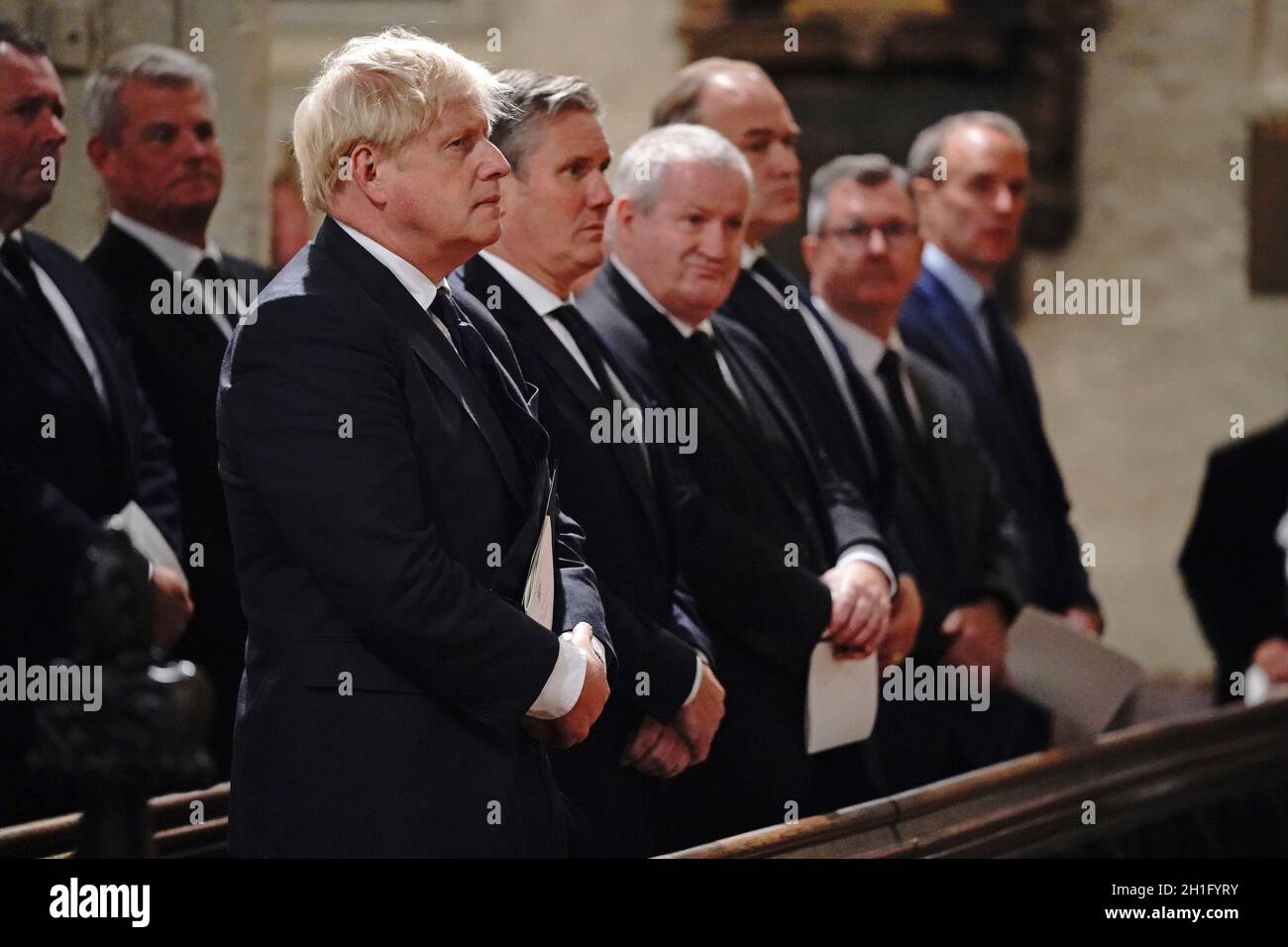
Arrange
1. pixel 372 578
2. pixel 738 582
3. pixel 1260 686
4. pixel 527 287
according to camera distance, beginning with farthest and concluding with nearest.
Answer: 1. pixel 1260 686
2. pixel 738 582
3. pixel 527 287
4. pixel 372 578

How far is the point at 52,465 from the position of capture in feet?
11.3

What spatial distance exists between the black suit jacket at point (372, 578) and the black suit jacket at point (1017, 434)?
8.02 feet

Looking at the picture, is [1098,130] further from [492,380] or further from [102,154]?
[492,380]

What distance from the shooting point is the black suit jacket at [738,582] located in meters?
3.69

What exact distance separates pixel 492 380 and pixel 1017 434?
2583mm

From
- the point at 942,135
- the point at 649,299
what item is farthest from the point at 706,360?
the point at 942,135

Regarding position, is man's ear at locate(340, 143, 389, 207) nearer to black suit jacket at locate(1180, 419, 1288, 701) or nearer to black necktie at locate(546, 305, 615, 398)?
black necktie at locate(546, 305, 615, 398)

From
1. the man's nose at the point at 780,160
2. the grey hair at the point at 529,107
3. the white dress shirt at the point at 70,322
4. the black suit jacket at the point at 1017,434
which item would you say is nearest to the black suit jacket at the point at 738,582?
the grey hair at the point at 529,107

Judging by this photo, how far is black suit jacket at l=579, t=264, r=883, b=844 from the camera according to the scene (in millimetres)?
3693

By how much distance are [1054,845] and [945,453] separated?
0.93m

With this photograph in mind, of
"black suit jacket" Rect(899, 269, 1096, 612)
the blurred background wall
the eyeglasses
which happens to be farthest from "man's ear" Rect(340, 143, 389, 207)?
the blurred background wall

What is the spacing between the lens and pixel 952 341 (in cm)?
503
